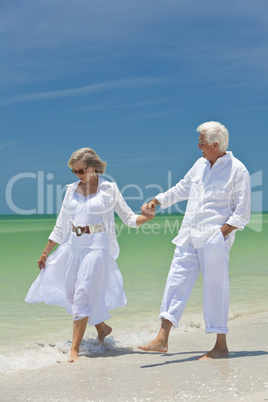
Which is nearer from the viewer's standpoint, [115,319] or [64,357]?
[64,357]

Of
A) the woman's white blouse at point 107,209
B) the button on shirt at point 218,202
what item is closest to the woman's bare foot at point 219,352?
the button on shirt at point 218,202

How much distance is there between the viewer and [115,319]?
7422mm

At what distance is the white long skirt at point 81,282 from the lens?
5.09m

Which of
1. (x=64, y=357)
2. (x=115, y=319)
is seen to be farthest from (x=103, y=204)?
(x=115, y=319)

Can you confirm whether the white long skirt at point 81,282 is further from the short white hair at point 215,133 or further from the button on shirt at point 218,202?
the short white hair at point 215,133

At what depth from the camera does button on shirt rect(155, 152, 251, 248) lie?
15.4 ft

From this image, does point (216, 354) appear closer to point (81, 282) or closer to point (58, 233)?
point (81, 282)

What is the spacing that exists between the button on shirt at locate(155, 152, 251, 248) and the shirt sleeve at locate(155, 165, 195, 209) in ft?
0.70

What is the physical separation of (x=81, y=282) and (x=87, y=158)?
109 cm

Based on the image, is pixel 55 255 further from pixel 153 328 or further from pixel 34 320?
pixel 34 320

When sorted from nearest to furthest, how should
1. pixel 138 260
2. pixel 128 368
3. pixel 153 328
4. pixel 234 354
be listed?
pixel 128 368, pixel 234 354, pixel 153 328, pixel 138 260

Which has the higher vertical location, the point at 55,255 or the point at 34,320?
the point at 55,255

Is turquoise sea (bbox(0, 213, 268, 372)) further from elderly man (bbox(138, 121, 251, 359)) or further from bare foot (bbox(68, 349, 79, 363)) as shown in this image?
elderly man (bbox(138, 121, 251, 359))

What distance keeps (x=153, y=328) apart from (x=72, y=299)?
169 cm
